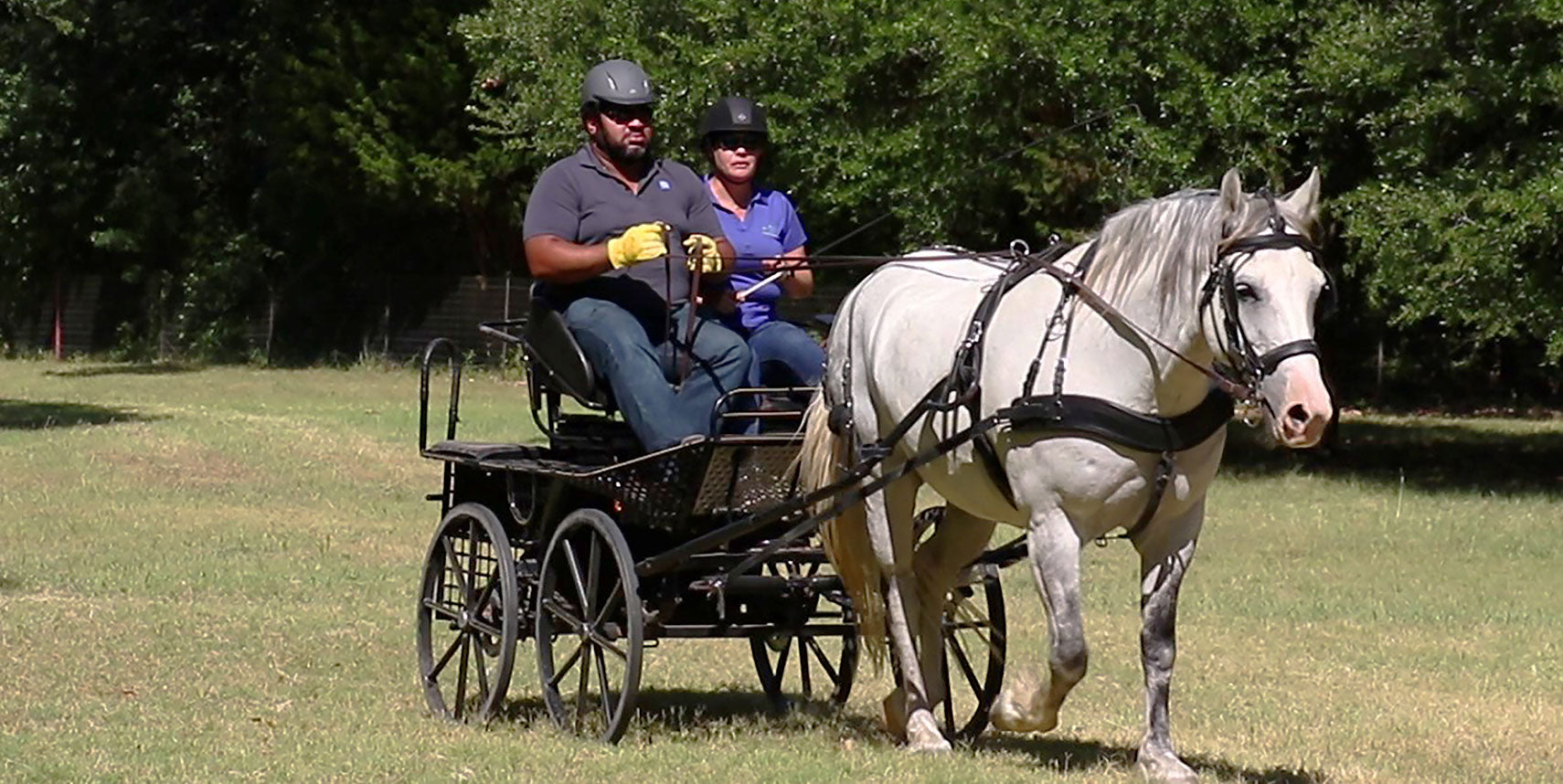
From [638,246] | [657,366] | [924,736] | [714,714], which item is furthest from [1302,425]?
[714,714]

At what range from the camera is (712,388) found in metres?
8.89

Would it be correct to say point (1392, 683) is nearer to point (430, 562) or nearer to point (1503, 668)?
point (1503, 668)

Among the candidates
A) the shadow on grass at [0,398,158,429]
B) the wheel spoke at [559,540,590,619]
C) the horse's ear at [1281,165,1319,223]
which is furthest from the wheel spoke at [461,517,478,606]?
the shadow on grass at [0,398,158,429]

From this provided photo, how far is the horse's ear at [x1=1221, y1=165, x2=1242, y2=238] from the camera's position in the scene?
23.6ft

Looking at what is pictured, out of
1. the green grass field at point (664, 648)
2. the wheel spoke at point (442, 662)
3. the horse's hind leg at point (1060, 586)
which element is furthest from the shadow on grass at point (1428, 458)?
the horse's hind leg at point (1060, 586)

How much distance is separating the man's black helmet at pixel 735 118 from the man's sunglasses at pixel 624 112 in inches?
12.8

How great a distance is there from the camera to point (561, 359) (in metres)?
8.97

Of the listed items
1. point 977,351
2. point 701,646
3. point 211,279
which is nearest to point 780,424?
point 977,351

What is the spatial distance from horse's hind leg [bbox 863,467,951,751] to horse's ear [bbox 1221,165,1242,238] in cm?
181

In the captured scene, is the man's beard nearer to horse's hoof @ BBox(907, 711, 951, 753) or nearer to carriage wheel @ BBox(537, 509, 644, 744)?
carriage wheel @ BBox(537, 509, 644, 744)

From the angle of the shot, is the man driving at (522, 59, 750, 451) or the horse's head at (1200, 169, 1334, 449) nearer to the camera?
the horse's head at (1200, 169, 1334, 449)

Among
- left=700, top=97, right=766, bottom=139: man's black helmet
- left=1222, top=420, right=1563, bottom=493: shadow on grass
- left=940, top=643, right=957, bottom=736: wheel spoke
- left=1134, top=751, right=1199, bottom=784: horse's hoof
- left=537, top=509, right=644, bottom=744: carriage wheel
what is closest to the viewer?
left=1134, top=751, right=1199, bottom=784: horse's hoof

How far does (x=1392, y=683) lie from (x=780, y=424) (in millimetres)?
3417

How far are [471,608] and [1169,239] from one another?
3308mm
